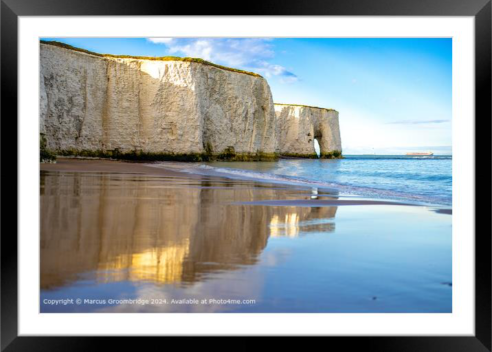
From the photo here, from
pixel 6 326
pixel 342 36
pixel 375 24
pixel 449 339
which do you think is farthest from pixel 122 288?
pixel 375 24

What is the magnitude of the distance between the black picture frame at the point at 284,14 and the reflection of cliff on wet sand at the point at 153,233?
0.32 m

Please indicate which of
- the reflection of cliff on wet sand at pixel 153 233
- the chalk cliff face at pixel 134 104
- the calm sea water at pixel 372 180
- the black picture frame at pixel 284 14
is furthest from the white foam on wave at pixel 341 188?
the chalk cliff face at pixel 134 104

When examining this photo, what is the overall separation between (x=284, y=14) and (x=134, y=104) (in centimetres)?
2052

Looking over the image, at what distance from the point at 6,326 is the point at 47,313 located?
0.26 meters

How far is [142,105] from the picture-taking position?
22.1 m

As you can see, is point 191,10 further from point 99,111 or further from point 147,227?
point 99,111

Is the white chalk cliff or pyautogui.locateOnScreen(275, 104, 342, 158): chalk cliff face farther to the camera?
pyautogui.locateOnScreen(275, 104, 342, 158): chalk cliff face

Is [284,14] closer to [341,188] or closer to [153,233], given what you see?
[153,233]

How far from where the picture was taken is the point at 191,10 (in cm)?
258

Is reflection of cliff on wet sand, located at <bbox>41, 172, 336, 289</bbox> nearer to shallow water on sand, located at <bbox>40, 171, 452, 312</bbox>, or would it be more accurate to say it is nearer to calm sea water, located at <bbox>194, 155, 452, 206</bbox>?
shallow water on sand, located at <bbox>40, 171, 452, 312</bbox>

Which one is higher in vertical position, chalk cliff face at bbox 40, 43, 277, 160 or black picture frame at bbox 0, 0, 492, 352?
chalk cliff face at bbox 40, 43, 277, 160

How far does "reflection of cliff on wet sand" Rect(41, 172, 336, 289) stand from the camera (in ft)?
8.63

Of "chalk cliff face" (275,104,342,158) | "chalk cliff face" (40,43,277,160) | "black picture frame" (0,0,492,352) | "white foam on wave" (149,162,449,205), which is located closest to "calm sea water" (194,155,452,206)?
"white foam on wave" (149,162,449,205)

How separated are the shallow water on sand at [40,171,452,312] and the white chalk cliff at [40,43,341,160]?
14.5 m
